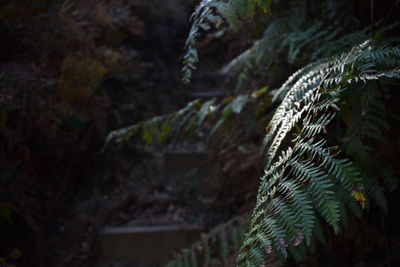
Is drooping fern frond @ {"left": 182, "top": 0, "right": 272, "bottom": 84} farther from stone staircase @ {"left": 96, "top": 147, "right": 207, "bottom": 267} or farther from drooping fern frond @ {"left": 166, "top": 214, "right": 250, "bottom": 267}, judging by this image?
stone staircase @ {"left": 96, "top": 147, "right": 207, "bottom": 267}

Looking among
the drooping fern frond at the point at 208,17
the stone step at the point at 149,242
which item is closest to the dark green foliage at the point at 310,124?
the drooping fern frond at the point at 208,17

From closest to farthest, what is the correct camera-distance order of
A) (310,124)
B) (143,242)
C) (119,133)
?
(310,124) → (119,133) → (143,242)

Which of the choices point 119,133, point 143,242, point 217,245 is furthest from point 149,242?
point 119,133

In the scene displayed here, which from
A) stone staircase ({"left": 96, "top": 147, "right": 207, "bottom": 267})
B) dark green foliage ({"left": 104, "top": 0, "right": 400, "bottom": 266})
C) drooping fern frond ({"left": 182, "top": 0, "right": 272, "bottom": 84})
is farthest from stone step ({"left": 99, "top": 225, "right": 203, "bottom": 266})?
drooping fern frond ({"left": 182, "top": 0, "right": 272, "bottom": 84})

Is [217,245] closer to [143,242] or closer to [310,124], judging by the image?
[143,242]

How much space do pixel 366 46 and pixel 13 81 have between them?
1350mm

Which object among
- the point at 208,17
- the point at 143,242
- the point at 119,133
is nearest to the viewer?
the point at 208,17

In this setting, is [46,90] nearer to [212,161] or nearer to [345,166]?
[212,161]

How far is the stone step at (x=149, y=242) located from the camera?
2.11m

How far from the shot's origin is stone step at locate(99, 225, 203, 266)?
211 centimetres

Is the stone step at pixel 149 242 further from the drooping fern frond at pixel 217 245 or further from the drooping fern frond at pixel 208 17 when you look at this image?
the drooping fern frond at pixel 208 17

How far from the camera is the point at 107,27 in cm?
234

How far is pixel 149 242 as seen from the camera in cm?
213

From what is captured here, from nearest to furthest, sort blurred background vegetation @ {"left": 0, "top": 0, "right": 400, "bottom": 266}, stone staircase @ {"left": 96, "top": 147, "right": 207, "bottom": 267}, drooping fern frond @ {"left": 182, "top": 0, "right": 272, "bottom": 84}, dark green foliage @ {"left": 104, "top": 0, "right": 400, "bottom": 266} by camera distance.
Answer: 1. dark green foliage @ {"left": 104, "top": 0, "right": 400, "bottom": 266}
2. drooping fern frond @ {"left": 182, "top": 0, "right": 272, "bottom": 84}
3. blurred background vegetation @ {"left": 0, "top": 0, "right": 400, "bottom": 266}
4. stone staircase @ {"left": 96, "top": 147, "right": 207, "bottom": 267}
